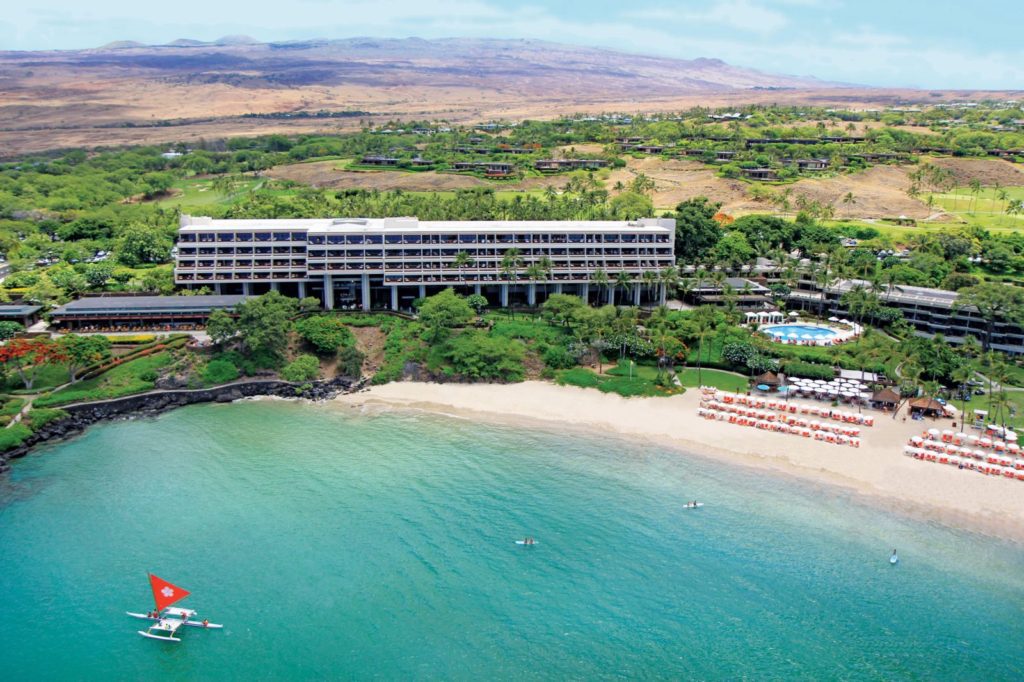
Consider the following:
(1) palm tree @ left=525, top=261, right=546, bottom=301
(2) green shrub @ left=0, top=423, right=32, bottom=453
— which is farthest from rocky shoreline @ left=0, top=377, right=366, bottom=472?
(1) palm tree @ left=525, top=261, right=546, bottom=301

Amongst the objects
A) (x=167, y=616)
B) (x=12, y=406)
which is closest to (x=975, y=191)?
(x=167, y=616)

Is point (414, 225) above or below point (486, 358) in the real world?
above

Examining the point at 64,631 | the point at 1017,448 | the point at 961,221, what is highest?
A: the point at 961,221

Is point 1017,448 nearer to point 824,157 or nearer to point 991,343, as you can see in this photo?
point 991,343

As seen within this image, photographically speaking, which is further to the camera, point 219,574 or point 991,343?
point 991,343

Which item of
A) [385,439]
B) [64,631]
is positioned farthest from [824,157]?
[64,631]

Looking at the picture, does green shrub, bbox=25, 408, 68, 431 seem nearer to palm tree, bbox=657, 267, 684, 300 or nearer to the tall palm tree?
the tall palm tree

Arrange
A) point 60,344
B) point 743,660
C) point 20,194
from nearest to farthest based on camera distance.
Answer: point 743,660
point 60,344
point 20,194

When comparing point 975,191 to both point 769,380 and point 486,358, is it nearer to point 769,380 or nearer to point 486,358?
point 769,380
